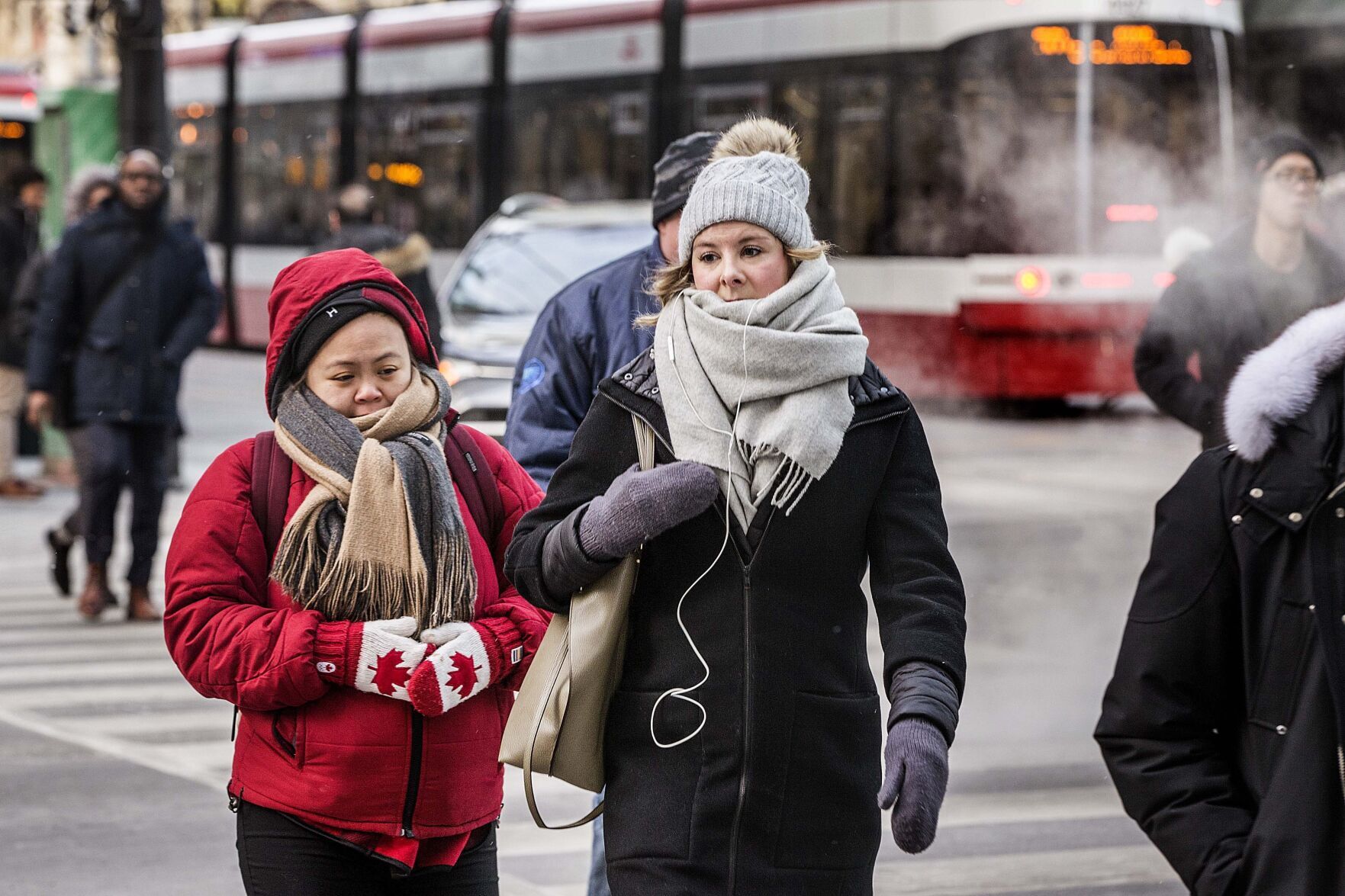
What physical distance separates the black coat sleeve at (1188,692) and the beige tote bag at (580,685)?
2.24 feet

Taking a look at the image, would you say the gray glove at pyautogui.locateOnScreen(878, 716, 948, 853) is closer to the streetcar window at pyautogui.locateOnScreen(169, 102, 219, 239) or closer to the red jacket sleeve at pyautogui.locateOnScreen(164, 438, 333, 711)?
the red jacket sleeve at pyautogui.locateOnScreen(164, 438, 333, 711)

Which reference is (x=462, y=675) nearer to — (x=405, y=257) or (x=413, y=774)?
(x=413, y=774)

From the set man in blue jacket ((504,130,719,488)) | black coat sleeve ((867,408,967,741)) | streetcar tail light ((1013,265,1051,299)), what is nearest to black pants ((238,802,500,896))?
black coat sleeve ((867,408,967,741))

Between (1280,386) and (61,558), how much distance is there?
7693 mm

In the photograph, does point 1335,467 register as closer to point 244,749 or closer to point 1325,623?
point 1325,623

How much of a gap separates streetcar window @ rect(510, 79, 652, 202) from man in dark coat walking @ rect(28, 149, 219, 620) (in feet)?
32.8

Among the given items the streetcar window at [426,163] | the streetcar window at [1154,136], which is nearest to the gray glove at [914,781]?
the streetcar window at [1154,136]

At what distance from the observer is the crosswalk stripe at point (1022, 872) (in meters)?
5.13

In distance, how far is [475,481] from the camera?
3326mm

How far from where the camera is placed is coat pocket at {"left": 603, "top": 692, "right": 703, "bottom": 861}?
9.33 feet

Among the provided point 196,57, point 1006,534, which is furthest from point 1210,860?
point 196,57

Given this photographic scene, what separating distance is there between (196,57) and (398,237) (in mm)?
17614

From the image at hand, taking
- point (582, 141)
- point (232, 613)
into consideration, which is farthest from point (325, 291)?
point (582, 141)

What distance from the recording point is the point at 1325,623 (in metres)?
2.50
